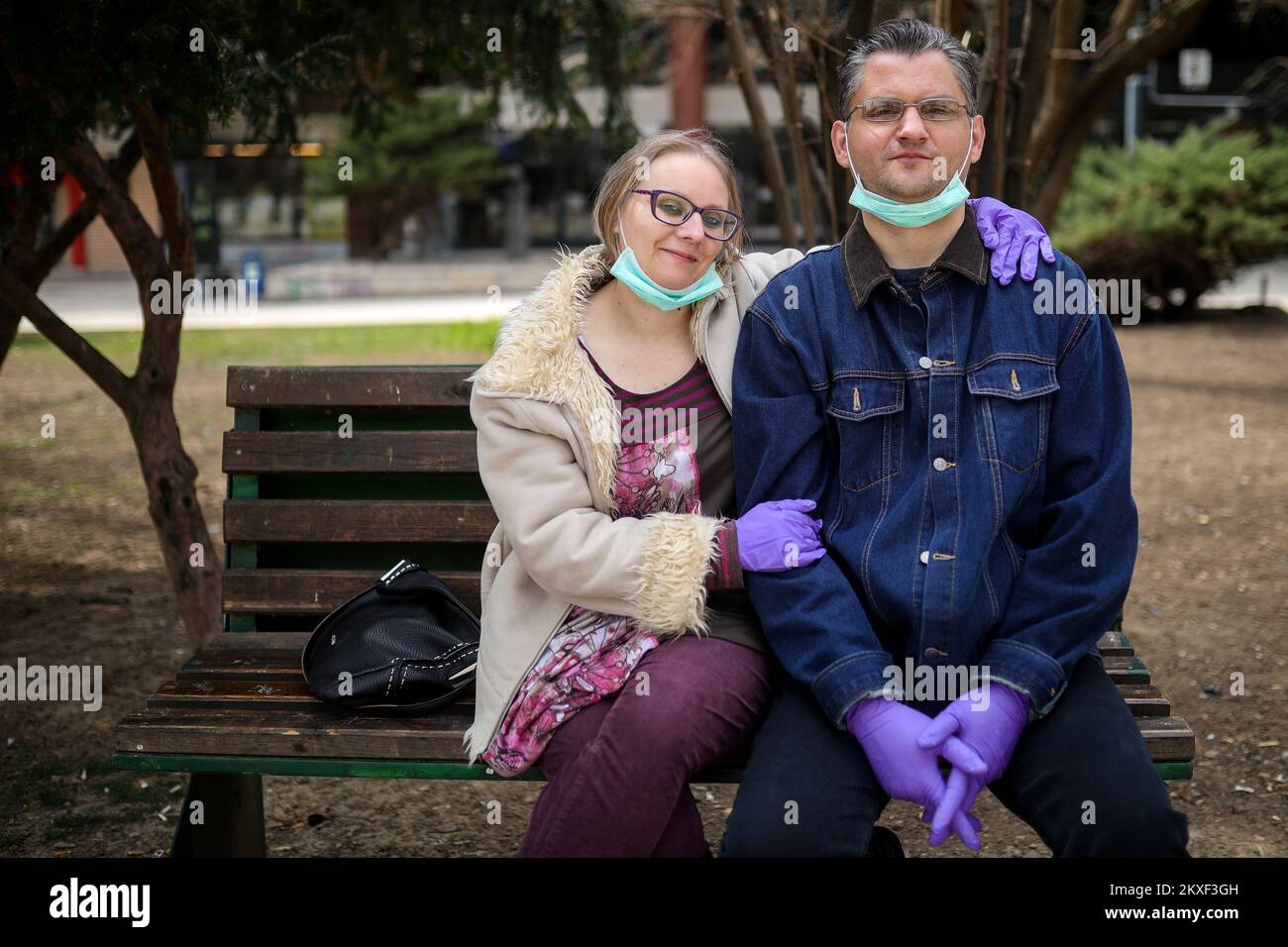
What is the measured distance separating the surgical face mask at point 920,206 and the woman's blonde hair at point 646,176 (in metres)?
0.29

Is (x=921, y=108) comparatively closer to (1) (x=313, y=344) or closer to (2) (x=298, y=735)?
(2) (x=298, y=735)

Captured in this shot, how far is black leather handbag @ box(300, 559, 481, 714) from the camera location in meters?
3.09

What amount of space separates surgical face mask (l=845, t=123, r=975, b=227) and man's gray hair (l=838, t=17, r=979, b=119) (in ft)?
0.49

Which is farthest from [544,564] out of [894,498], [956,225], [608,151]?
[608,151]

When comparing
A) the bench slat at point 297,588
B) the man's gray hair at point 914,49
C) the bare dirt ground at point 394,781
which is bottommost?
the bare dirt ground at point 394,781

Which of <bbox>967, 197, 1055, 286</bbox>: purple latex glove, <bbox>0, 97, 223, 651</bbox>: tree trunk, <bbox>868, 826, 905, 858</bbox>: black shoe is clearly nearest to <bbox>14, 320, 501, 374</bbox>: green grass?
<bbox>0, 97, 223, 651</bbox>: tree trunk

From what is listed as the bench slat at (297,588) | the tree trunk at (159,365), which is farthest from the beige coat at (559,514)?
the tree trunk at (159,365)

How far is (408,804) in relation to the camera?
14.0 ft

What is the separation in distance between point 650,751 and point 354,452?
1488 mm

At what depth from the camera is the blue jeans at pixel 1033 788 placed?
97.6 inches

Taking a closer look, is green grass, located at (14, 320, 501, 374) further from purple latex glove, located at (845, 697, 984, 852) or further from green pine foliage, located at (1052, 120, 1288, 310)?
purple latex glove, located at (845, 697, 984, 852)

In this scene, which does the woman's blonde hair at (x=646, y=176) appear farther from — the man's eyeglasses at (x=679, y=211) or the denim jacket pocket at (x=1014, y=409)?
the denim jacket pocket at (x=1014, y=409)

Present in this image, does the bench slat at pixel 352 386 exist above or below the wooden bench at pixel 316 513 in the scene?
above
